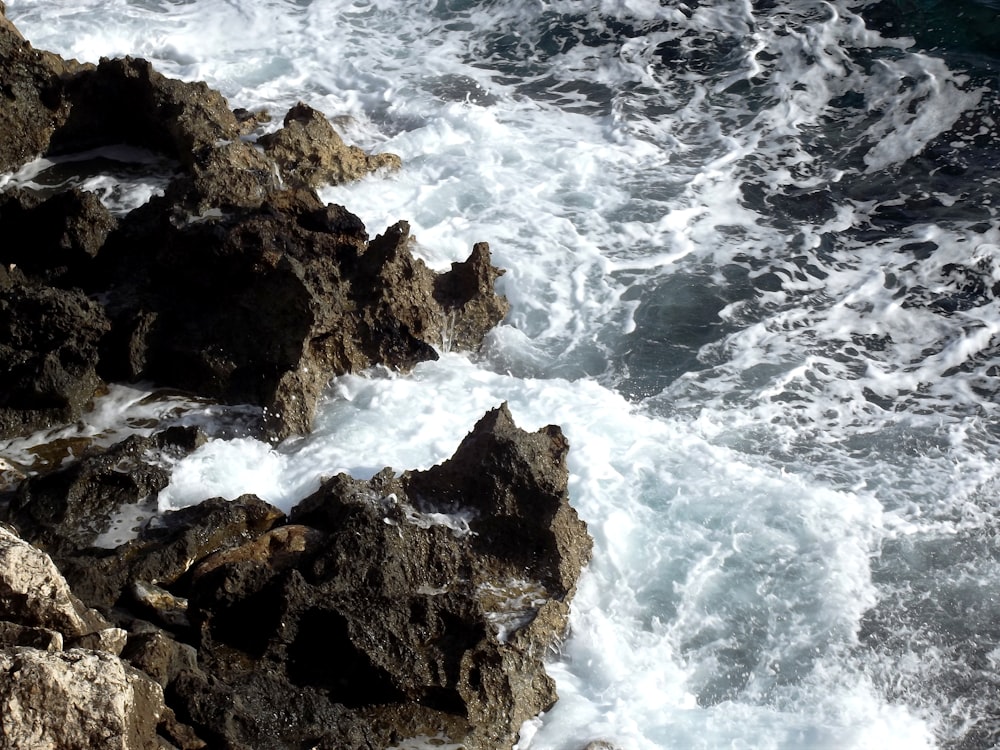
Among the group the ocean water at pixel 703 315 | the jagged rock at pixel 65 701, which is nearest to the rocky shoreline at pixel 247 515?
the jagged rock at pixel 65 701

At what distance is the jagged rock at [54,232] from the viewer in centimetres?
736

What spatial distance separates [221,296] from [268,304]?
0.45 meters

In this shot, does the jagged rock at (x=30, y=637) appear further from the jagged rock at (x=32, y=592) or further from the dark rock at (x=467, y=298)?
the dark rock at (x=467, y=298)

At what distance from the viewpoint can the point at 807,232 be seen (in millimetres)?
9805

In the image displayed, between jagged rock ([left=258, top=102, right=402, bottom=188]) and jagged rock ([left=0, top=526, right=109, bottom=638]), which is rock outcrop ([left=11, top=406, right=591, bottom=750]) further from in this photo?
jagged rock ([left=258, top=102, right=402, bottom=188])

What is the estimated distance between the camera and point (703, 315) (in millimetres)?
8781

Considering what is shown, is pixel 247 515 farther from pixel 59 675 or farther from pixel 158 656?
pixel 59 675

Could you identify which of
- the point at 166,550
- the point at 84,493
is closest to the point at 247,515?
the point at 166,550

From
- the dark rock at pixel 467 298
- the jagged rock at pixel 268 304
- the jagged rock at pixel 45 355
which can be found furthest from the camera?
the dark rock at pixel 467 298

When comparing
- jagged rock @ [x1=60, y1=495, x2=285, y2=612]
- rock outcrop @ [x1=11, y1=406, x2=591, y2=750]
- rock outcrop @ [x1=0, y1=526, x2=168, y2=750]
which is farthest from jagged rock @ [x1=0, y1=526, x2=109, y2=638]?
jagged rock @ [x1=60, y1=495, x2=285, y2=612]

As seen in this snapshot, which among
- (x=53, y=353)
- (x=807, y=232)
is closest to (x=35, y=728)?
(x=53, y=353)

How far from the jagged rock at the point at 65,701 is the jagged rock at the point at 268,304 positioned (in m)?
3.23

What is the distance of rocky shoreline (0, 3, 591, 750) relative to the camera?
13.7ft

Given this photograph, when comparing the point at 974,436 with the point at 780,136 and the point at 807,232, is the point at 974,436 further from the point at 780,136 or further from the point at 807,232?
the point at 780,136
